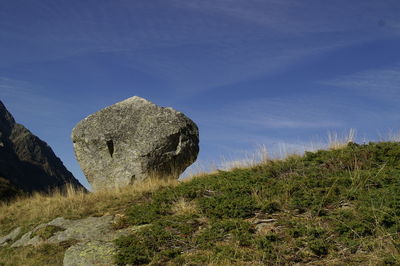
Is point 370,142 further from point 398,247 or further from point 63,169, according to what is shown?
point 63,169

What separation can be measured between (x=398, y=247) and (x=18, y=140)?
112 metres

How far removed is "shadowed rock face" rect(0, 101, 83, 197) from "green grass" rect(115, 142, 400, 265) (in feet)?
259

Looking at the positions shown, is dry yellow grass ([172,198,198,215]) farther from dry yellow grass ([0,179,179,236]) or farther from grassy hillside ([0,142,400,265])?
dry yellow grass ([0,179,179,236])

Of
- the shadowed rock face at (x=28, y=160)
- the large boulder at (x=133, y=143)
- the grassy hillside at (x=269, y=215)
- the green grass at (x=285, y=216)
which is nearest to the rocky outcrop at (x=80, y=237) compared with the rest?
the grassy hillside at (x=269, y=215)

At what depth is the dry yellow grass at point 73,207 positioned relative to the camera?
46.3 ft

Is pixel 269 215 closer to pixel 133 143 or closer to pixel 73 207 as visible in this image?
pixel 73 207

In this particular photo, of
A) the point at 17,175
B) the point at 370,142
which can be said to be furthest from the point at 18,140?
the point at 370,142

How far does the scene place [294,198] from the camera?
1066 centimetres

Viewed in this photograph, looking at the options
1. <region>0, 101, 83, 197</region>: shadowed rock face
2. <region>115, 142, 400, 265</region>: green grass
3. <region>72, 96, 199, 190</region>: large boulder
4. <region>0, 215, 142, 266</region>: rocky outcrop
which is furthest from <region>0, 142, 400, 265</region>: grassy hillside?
<region>0, 101, 83, 197</region>: shadowed rock face

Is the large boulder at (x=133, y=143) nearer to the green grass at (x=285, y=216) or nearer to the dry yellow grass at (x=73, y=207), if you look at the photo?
the dry yellow grass at (x=73, y=207)

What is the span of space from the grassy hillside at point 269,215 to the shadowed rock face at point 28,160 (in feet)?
255

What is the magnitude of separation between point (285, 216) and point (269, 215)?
0.43 metres

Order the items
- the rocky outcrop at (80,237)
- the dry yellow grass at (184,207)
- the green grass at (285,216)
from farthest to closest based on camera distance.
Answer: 1. the dry yellow grass at (184,207)
2. the rocky outcrop at (80,237)
3. the green grass at (285,216)

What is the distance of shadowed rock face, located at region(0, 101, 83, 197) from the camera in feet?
286
